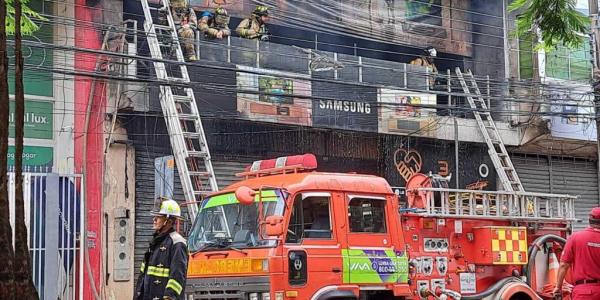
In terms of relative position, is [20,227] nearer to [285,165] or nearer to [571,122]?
[285,165]

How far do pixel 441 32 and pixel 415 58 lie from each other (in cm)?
98

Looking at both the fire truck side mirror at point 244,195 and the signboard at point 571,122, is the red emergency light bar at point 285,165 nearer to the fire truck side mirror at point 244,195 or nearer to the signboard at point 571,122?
the fire truck side mirror at point 244,195

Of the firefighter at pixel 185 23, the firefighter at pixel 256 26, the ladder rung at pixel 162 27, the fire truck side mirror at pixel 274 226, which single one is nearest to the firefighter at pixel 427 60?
the firefighter at pixel 256 26

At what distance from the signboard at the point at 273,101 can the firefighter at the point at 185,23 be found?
38.5 inches

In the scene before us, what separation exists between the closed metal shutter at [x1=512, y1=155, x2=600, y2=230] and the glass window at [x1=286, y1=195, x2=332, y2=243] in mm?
11308

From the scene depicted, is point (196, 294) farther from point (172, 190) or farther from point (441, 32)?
point (441, 32)

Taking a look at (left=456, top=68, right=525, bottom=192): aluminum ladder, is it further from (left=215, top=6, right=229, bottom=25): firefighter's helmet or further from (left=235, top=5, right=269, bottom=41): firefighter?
(left=215, top=6, right=229, bottom=25): firefighter's helmet

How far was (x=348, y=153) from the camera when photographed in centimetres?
1731

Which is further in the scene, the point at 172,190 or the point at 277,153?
the point at 277,153

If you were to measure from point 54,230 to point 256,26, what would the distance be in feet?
20.3

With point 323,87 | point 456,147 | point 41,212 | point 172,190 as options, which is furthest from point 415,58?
point 41,212

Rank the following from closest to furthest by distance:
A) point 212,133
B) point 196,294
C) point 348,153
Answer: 1. point 196,294
2. point 212,133
3. point 348,153

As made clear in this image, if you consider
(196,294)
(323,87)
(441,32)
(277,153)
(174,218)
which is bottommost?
(196,294)

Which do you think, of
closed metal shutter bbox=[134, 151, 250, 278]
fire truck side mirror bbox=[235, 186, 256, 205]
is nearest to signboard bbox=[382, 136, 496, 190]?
closed metal shutter bbox=[134, 151, 250, 278]
